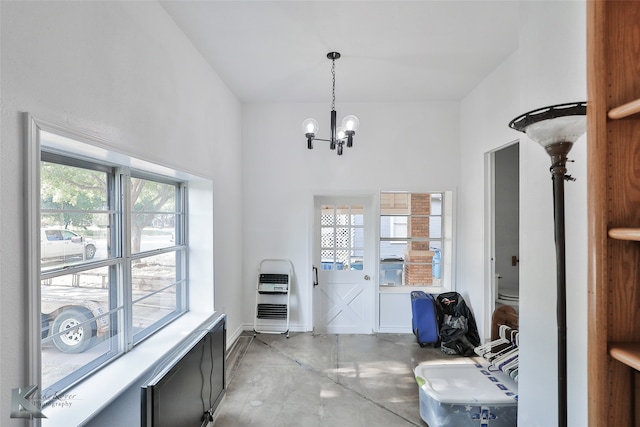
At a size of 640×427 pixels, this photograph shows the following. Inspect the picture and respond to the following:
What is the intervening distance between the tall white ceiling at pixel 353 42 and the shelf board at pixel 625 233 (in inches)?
75.7

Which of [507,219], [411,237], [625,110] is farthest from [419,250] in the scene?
[625,110]

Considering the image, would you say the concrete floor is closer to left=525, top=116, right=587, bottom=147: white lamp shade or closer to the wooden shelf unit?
the wooden shelf unit

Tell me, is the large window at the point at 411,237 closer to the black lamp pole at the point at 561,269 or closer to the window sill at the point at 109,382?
the window sill at the point at 109,382

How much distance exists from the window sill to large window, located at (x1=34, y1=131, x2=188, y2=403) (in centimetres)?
7

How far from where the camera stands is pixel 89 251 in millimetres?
1851

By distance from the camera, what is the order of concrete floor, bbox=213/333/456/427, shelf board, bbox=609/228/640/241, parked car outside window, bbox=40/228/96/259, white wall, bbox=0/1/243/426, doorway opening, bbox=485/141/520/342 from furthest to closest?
doorway opening, bbox=485/141/520/342 → concrete floor, bbox=213/333/456/427 → parked car outside window, bbox=40/228/96/259 → white wall, bbox=0/1/243/426 → shelf board, bbox=609/228/640/241

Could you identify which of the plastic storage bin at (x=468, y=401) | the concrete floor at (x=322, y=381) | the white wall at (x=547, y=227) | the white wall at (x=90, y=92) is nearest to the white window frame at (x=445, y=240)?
the concrete floor at (x=322, y=381)

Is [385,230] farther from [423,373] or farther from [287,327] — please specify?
[423,373]

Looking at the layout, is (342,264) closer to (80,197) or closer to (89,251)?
(89,251)

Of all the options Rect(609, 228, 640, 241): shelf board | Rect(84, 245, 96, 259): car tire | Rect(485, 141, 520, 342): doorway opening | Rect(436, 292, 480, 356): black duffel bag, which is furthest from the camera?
Rect(485, 141, 520, 342): doorway opening

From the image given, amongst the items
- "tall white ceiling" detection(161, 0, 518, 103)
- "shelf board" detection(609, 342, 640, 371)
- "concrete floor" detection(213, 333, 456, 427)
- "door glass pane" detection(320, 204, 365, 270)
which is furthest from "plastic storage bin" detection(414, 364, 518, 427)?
"tall white ceiling" detection(161, 0, 518, 103)

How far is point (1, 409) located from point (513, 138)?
12.2 feet

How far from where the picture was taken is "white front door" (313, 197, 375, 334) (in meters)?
4.28

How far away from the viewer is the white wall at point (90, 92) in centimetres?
110
